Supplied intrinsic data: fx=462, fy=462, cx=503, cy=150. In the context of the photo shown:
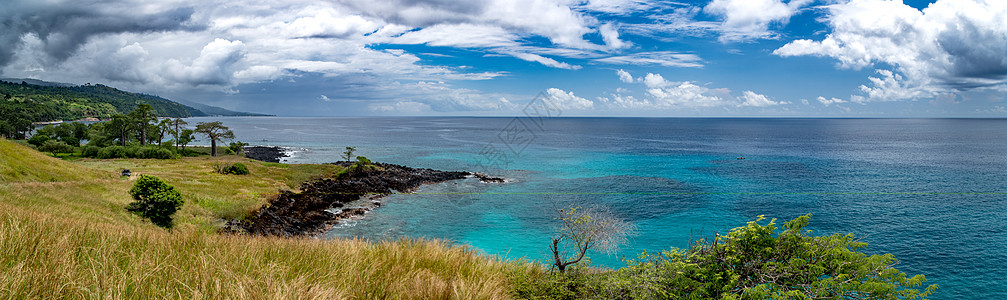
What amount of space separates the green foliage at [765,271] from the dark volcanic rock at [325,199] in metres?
15.2

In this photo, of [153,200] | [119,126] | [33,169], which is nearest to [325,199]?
[153,200]

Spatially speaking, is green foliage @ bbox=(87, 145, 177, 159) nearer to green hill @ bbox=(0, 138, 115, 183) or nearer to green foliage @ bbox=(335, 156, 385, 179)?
green foliage @ bbox=(335, 156, 385, 179)

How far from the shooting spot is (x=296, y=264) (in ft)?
19.9

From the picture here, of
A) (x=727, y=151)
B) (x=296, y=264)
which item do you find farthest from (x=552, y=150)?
(x=296, y=264)

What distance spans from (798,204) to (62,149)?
301 ft


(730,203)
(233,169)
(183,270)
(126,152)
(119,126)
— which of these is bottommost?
(730,203)

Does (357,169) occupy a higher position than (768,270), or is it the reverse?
(768,270)

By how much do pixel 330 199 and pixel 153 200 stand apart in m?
17.6

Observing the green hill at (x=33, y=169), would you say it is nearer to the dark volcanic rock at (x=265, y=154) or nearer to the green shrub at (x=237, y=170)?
the green shrub at (x=237, y=170)

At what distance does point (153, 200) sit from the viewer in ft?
83.6

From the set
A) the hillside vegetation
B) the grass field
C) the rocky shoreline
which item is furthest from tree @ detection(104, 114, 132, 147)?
the grass field

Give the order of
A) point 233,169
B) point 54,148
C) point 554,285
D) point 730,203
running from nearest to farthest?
point 554,285, point 730,203, point 233,169, point 54,148

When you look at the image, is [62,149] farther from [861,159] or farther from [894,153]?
[894,153]

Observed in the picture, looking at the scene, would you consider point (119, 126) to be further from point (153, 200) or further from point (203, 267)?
point (203, 267)
